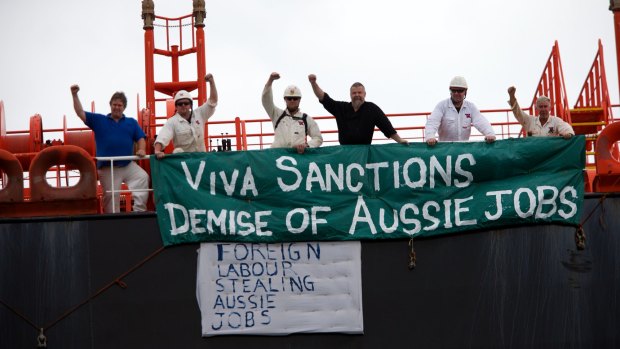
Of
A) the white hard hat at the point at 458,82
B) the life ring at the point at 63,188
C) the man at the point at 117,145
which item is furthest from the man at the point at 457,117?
the life ring at the point at 63,188

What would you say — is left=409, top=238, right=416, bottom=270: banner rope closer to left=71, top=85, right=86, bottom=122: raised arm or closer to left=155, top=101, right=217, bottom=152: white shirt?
left=155, top=101, right=217, bottom=152: white shirt

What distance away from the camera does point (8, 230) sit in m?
13.4

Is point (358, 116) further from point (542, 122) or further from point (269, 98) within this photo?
point (542, 122)

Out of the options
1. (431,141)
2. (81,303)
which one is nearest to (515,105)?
(431,141)

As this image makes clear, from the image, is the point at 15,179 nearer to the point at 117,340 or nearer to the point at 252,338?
the point at 117,340

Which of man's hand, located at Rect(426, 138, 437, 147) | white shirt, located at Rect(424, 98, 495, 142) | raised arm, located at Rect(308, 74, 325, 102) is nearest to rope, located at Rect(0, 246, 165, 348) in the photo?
raised arm, located at Rect(308, 74, 325, 102)

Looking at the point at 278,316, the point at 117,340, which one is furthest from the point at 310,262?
the point at 117,340

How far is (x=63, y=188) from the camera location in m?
13.6

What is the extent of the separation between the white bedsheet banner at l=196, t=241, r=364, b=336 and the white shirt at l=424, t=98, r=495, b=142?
191 centimetres

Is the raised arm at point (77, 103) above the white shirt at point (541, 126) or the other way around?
above

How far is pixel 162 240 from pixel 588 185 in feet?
20.2

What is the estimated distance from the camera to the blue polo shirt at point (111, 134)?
14.0 m

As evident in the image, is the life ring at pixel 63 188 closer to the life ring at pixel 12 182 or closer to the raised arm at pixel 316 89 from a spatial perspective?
the life ring at pixel 12 182

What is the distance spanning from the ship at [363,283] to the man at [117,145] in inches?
16.6
